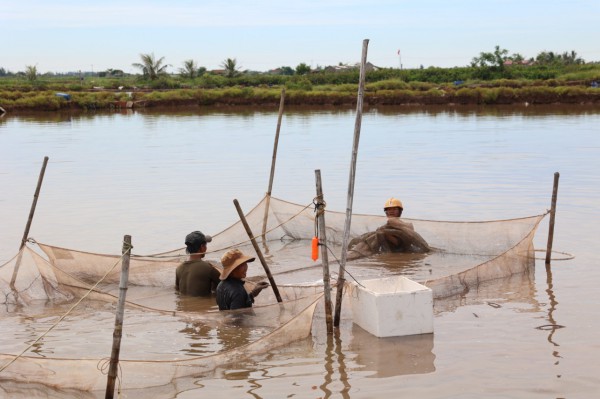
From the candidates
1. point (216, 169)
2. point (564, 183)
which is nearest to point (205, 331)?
point (564, 183)

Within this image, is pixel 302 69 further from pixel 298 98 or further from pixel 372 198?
pixel 372 198

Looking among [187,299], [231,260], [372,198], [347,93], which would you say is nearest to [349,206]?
[231,260]

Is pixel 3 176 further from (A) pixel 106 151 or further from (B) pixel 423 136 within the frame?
(B) pixel 423 136

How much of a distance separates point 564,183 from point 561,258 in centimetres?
559

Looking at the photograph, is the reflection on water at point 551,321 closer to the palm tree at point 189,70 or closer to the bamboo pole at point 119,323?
the bamboo pole at point 119,323

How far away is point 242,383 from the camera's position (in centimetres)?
533

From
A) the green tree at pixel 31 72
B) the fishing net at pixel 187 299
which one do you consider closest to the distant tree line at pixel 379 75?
the green tree at pixel 31 72

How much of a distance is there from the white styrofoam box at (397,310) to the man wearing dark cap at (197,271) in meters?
1.57

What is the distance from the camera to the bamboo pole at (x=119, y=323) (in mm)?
4504

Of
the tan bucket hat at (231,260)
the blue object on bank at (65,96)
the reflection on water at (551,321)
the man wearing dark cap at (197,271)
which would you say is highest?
the blue object on bank at (65,96)

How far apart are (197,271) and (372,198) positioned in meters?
6.21

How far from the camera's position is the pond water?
5.43 meters

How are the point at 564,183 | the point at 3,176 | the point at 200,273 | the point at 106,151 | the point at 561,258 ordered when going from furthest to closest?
the point at 106,151, the point at 3,176, the point at 564,183, the point at 561,258, the point at 200,273

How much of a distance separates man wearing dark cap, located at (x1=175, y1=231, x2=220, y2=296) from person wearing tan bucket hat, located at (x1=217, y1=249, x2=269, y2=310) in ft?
2.59
